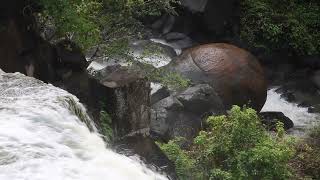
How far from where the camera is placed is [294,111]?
16.5 m

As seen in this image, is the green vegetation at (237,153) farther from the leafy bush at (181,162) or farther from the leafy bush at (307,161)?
the leafy bush at (307,161)

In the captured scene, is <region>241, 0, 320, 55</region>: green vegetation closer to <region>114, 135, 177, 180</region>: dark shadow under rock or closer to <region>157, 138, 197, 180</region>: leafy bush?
<region>157, 138, 197, 180</region>: leafy bush

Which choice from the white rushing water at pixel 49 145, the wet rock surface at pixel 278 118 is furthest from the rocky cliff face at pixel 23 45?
the wet rock surface at pixel 278 118

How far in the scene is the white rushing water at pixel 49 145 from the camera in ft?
16.7

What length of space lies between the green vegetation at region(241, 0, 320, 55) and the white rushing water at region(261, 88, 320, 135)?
1.99 metres

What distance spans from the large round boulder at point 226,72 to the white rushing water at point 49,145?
7.22 metres

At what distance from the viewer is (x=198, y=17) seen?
2028cm

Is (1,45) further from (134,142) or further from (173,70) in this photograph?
(173,70)

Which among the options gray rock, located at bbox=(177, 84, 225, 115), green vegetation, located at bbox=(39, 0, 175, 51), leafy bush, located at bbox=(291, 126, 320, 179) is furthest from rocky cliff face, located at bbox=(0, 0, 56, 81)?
leafy bush, located at bbox=(291, 126, 320, 179)

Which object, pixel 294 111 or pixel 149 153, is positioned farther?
pixel 294 111

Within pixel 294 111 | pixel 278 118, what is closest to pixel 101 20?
pixel 278 118

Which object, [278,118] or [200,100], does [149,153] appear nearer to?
[200,100]

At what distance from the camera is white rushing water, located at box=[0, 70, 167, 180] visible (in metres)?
5.09

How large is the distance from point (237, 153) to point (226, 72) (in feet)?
18.5
